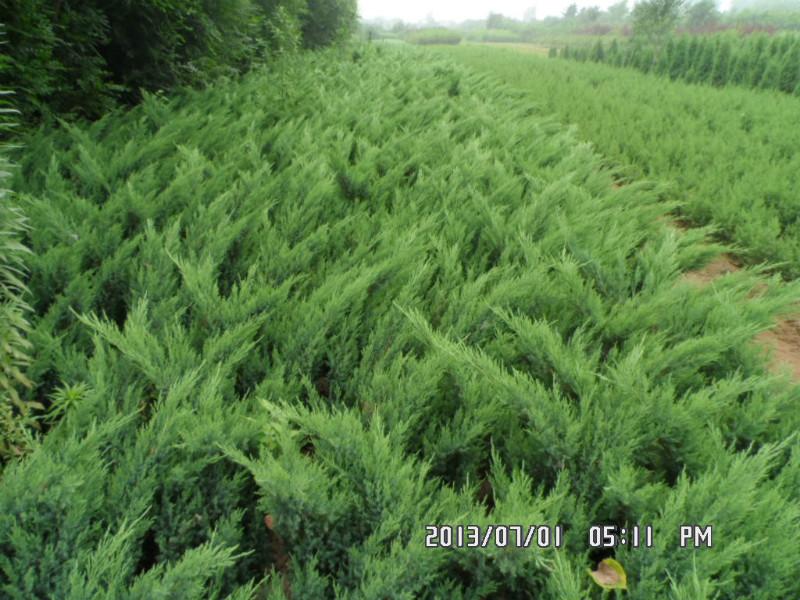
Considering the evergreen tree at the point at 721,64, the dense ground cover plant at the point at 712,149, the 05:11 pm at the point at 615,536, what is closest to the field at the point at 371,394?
the 05:11 pm at the point at 615,536

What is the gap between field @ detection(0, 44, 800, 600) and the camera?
45.9 inches

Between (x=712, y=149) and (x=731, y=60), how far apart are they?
13.3 metres

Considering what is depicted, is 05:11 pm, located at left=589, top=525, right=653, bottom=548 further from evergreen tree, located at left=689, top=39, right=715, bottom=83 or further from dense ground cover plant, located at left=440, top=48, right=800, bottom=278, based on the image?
evergreen tree, located at left=689, top=39, right=715, bottom=83

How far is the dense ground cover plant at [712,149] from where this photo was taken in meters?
4.86

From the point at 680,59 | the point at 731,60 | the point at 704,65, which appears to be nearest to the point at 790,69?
the point at 731,60

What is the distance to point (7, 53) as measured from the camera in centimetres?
331

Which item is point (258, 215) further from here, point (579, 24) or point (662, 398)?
point (579, 24)

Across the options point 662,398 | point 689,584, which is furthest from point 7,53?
point 689,584

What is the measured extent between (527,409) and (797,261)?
409 centimetres

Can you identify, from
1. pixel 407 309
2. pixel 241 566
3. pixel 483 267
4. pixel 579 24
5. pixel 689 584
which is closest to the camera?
pixel 689 584

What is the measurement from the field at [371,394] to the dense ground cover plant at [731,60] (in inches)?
619

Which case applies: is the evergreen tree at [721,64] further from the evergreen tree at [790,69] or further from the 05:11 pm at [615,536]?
the 05:11 pm at [615,536]

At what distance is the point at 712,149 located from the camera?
22.2ft

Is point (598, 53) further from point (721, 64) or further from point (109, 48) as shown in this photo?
point (109, 48)
